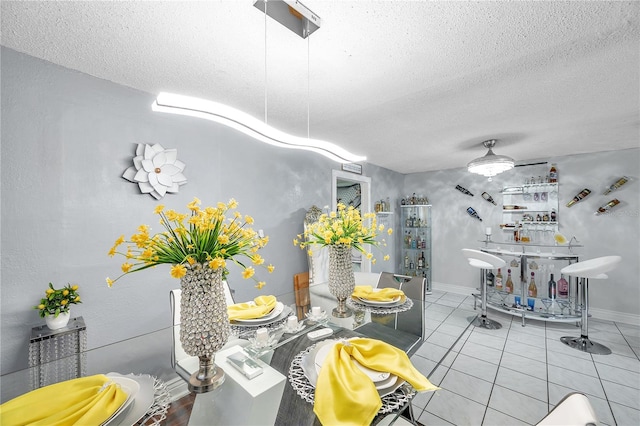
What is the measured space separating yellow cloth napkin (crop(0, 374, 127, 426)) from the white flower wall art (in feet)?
4.40

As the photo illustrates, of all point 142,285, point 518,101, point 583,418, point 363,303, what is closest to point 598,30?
point 518,101

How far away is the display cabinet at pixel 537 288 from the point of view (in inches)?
132

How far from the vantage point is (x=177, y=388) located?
0.89 meters

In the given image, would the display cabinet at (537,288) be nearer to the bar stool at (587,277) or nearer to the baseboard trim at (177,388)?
the bar stool at (587,277)

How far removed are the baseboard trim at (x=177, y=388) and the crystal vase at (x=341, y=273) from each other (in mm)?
852

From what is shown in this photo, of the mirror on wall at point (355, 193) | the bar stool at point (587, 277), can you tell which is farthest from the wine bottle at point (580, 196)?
the mirror on wall at point (355, 193)

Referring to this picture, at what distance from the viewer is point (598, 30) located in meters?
1.26

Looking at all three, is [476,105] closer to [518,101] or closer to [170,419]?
[518,101]

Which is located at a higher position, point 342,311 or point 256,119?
point 256,119

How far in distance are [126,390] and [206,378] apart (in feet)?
0.78

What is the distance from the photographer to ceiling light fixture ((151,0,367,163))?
0.89m

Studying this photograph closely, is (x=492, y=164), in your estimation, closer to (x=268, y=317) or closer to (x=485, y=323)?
(x=485, y=323)

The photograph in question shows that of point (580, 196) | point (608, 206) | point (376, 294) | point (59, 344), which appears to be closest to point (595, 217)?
point (608, 206)

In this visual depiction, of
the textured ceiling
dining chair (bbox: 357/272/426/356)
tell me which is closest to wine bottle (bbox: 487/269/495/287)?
the textured ceiling
